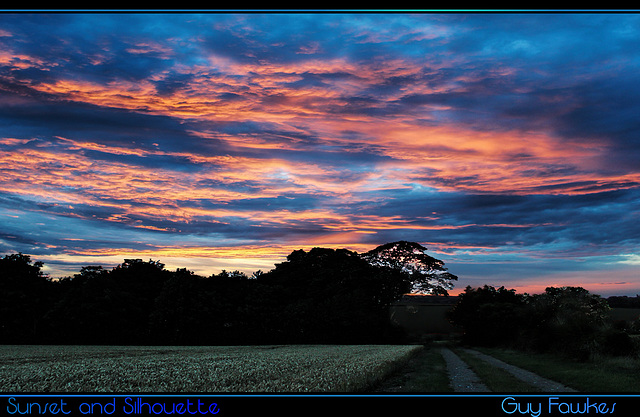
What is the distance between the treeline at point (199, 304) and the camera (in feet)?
151

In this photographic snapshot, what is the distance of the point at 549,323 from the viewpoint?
31.8 metres

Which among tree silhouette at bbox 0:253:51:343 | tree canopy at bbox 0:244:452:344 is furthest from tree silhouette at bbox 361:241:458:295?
tree silhouette at bbox 0:253:51:343

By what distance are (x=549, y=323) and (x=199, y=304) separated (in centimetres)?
3565

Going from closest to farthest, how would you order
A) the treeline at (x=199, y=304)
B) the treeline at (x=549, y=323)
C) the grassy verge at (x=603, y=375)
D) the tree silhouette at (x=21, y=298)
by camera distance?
the grassy verge at (x=603, y=375)
the treeline at (x=549, y=323)
the tree silhouette at (x=21, y=298)
the treeline at (x=199, y=304)

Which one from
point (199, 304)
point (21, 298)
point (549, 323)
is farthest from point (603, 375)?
point (21, 298)

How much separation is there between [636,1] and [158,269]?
58.0 m

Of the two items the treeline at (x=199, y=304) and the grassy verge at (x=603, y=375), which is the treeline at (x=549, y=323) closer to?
the grassy verge at (x=603, y=375)

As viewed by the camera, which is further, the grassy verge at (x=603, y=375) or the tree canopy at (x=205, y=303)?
the tree canopy at (x=205, y=303)

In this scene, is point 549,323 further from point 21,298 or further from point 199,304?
point 21,298

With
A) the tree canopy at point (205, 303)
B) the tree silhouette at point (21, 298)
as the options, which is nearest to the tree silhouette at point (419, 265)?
the tree canopy at point (205, 303)

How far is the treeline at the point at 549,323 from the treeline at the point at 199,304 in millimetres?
12360

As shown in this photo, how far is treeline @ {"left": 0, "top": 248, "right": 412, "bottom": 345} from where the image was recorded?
46.1 m

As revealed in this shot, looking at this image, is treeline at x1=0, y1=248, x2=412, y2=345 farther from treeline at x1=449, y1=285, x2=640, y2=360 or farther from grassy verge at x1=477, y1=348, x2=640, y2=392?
grassy verge at x1=477, y1=348, x2=640, y2=392

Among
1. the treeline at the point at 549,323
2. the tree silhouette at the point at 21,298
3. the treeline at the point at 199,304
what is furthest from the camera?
the treeline at the point at 199,304
